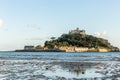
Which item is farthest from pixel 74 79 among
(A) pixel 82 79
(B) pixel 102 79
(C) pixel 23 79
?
(C) pixel 23 79

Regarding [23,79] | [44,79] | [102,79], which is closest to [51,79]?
[44,79]

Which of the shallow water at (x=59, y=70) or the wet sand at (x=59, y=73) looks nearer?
the wet sand at (x=59, y=73)

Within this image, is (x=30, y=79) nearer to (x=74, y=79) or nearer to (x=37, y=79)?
(x=37, y=79)

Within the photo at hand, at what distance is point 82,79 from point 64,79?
135cm

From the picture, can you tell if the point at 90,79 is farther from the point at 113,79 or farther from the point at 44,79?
the point at 44,79

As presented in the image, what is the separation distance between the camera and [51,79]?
80.4 ft

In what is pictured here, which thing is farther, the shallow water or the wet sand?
the shallow water

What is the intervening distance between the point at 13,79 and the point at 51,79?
2.81 meters

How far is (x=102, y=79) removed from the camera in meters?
24.8

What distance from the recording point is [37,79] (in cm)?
2438

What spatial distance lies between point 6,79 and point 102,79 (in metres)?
7.16

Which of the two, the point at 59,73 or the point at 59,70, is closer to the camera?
the point at 59,73

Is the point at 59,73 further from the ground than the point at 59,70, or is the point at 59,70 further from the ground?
the point at 59,70

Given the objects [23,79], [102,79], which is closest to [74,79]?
[102,79]
